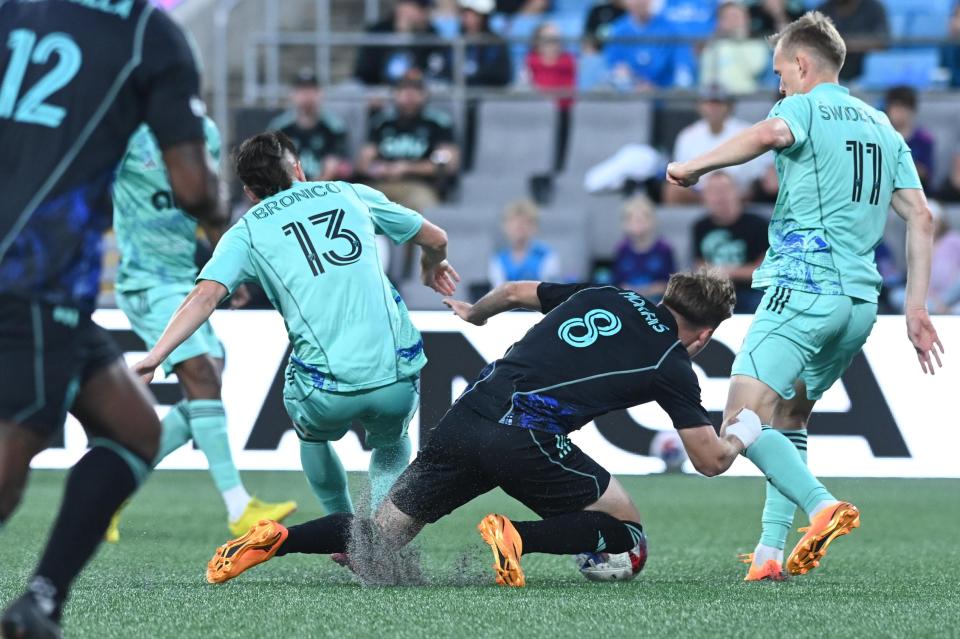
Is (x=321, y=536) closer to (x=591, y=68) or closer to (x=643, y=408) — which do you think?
(x=643, y=408)

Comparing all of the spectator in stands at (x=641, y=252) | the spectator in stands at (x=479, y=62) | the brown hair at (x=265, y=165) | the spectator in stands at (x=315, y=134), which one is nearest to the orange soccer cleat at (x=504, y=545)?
the brown hair at (x=265, y=165)

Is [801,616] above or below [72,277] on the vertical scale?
below

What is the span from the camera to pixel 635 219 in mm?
11477

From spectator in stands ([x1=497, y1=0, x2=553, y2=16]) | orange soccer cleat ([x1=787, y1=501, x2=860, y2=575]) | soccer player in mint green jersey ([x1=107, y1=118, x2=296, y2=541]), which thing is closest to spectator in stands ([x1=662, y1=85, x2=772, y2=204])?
spectator in stands ([x1=497, y1=0, x2=553, y2=16])

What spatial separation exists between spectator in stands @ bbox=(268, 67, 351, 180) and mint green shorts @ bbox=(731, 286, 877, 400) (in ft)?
23.8

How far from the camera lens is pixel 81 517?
371 cm

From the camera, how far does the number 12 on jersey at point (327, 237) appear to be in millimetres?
5688

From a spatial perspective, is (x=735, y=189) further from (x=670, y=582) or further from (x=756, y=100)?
(x=670, y=582)

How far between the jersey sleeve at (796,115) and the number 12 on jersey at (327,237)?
5.23 ft

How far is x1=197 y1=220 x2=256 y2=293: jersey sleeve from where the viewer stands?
5.59 metres

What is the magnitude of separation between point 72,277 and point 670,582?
286cm

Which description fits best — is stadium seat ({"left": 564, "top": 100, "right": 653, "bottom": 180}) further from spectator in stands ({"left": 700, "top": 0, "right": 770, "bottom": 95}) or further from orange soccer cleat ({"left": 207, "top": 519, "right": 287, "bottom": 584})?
orange soccer cleat ({"left": 207, "top": 519, "right": 287, "bottom": 584})

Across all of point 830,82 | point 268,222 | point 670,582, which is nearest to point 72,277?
point 268,222

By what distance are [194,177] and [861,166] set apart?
9.66 feet
